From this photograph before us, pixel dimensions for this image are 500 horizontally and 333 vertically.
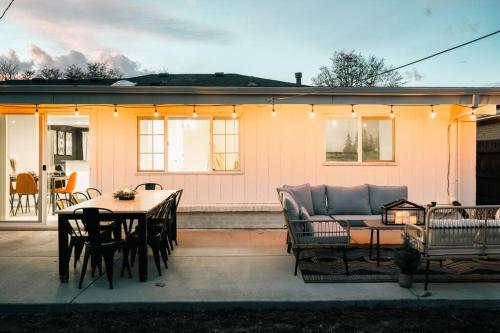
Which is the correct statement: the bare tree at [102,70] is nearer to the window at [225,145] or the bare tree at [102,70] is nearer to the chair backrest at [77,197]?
the chair backrest at [77,197]

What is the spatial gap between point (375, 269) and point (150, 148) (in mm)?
5076

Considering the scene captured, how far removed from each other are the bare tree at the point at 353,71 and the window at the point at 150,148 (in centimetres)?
1902

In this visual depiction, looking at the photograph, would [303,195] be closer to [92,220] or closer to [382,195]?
[382,195]

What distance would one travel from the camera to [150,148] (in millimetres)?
8742

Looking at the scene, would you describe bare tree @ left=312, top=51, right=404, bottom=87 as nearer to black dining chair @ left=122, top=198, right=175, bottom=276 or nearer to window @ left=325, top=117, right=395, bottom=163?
window @ left=325, top=117, right=395, bottom=163

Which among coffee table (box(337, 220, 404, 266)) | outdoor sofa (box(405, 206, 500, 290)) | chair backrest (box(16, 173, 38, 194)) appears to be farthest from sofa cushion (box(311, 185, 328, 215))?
chair backrest (box(16, 173, 38, 194))

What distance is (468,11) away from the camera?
14023 millimetres

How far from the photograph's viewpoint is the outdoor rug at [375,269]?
201 inches

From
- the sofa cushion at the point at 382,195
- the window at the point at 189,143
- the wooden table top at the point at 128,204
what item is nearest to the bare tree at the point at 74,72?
the window at the point at 189,143

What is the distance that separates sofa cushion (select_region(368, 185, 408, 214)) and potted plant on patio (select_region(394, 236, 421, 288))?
2877 mm

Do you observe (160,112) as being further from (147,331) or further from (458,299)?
(458,299)

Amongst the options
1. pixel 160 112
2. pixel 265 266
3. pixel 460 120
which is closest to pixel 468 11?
pixel 460 120

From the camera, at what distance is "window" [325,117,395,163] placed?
8695 millimetres

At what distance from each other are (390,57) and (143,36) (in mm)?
15131
